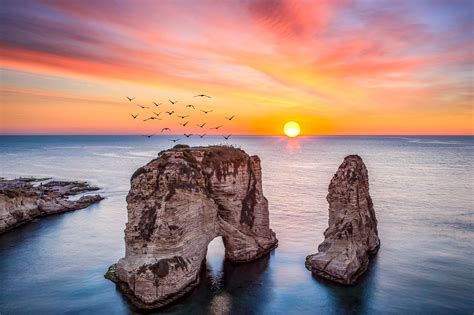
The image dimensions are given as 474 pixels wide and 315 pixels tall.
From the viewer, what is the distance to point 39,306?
33.9 metres

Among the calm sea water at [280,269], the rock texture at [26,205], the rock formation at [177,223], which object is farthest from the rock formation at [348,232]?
the rock texture at [26,205]

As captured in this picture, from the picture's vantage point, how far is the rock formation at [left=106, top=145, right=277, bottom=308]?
111 feet

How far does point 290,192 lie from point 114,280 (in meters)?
59.3

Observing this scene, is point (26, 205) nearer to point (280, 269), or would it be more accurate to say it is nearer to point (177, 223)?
point (177, 223)

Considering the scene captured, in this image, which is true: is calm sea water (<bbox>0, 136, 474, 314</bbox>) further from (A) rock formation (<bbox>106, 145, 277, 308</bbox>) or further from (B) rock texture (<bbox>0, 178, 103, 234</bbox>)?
(B) rock texture (<bbox>0, 178, 103, 234</bbox>)

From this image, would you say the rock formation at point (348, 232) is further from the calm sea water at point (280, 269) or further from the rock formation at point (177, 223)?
the rock formation at point (177, 223)

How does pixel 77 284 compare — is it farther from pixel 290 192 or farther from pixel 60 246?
pixel 290 192

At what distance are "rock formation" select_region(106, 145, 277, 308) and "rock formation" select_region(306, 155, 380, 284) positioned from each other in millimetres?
9213

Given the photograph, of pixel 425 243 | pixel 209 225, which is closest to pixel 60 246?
pixel 209 225

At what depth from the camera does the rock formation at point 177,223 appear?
3369cm

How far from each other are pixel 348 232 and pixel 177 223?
19.2 meters

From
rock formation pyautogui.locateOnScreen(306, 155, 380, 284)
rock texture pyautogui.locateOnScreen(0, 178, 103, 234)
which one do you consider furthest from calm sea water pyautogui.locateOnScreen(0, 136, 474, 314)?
rock texture pyautogui.locateOnScreen(0, 178, 103, 234)

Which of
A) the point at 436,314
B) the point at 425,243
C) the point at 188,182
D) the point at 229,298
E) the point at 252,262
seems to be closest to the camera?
the point at 436,314

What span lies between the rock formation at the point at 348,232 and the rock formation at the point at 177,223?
9.21 m
